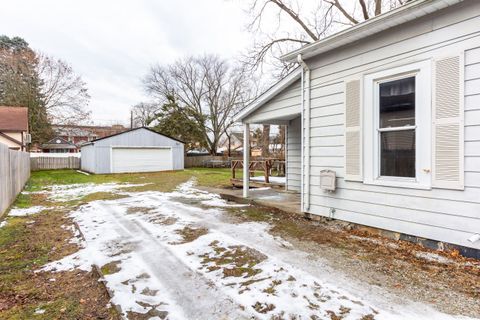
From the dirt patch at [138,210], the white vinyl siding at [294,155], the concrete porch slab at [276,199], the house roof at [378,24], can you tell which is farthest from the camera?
the white vinyl siding at [294,155]

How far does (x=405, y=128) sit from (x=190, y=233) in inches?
146

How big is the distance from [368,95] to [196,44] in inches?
975

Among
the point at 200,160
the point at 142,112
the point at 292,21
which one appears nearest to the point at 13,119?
the point at 200,160

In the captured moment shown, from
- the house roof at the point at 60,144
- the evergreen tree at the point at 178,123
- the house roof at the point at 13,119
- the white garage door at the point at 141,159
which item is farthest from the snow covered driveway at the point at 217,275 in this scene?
the house roof at the point at 60,144

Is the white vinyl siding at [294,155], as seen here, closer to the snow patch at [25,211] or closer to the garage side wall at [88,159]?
the snow patch at [25,211]

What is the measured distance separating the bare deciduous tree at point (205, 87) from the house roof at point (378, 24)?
22404 mm

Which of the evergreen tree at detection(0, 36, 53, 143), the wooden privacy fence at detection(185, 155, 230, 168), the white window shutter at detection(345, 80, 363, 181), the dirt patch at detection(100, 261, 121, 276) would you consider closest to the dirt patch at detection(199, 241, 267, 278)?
the dirt patch at detection(100, 261, 121, 276)

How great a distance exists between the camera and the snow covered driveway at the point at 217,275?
85.7 inches

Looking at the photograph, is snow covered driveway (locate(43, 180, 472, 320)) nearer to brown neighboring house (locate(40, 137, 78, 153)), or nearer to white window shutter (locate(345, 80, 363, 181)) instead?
white window shutter (locate(345, 80, 363, 181))

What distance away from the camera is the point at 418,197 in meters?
3.51

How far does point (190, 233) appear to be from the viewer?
14.6ft

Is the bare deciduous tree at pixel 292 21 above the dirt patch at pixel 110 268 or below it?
above

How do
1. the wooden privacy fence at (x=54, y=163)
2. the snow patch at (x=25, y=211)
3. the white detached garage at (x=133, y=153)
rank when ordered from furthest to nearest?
the wooden privacy fence at (x=54, y=163) < the white detached garage at (x=133, y=153) < the snow patch at (x=25, y=211)

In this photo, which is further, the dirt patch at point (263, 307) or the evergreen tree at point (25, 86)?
the evergreen tree at point (25, 86)
